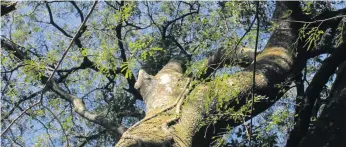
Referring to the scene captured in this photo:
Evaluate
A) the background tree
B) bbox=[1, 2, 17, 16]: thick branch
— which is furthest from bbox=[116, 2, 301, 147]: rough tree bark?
bbox=[1, 2, 17, 16]: thick branch

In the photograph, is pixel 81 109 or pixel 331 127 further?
pixel 81 109

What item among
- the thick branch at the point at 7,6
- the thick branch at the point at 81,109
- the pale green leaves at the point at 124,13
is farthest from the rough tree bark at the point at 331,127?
the thick branch at the point at 81,109

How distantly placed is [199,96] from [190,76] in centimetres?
26

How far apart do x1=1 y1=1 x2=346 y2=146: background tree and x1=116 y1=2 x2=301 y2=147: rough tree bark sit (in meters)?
0.01

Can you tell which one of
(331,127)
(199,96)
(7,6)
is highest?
(7,6)

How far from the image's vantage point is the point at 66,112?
850 centimetres

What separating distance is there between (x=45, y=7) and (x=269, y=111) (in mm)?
4424

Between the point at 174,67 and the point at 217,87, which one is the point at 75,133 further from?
the point at 217,87

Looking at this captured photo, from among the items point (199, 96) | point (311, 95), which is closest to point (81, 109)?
point (199, 96)

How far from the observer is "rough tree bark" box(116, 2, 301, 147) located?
4.02 metres

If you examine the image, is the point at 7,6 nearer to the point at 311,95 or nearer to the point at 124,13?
the point at 124,13

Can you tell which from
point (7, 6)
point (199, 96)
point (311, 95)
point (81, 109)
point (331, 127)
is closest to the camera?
point (7, 6)

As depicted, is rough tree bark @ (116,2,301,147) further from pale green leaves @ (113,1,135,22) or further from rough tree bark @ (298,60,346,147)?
pale green leaves @ (113,1,135,22)

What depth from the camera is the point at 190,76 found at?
4.70 metres
